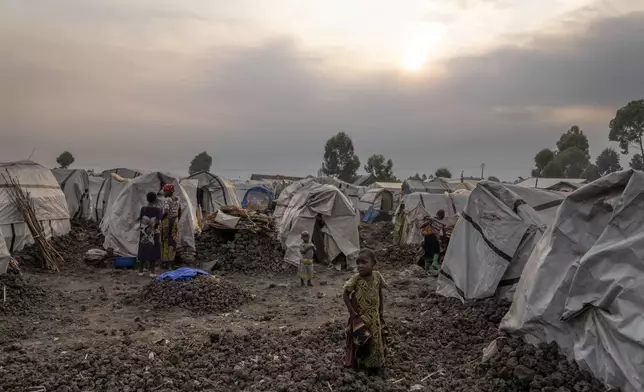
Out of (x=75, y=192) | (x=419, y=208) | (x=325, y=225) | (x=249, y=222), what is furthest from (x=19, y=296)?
(x=75, y=192)

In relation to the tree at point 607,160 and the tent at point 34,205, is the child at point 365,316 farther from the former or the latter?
the tree at point 607,160

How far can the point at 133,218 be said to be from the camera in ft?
37.6

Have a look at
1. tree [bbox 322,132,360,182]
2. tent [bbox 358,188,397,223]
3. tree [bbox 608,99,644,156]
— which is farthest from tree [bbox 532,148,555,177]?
tent [bbox 358,188,397,223]

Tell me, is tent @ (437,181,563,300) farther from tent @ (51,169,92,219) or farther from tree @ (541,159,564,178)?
A: tree @ (541,159,564,178)

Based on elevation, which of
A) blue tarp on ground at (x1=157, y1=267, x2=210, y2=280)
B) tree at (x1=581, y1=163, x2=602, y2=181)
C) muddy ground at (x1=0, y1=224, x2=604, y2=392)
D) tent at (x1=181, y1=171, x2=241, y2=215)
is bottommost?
muddy ground at (x1=0, y1=224, x2=604, y2=392)

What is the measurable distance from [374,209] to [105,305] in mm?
18545

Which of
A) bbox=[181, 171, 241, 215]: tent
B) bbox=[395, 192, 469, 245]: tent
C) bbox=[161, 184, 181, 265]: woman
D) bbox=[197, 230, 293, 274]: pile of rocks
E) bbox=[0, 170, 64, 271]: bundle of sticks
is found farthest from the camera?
bbox=[181, 171, 241, 215]: tent

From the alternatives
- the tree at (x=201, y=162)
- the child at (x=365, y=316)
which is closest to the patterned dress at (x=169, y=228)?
the child at (x=365, y=316)

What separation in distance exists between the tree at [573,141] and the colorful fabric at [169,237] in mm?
50138

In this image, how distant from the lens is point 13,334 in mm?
5766

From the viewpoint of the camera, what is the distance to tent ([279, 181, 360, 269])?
36.7ft

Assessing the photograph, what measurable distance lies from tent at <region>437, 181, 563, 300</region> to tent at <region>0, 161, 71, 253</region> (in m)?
9.00

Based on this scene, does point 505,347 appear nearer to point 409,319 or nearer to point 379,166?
point 409,319

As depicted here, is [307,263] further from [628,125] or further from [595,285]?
[628,125]
